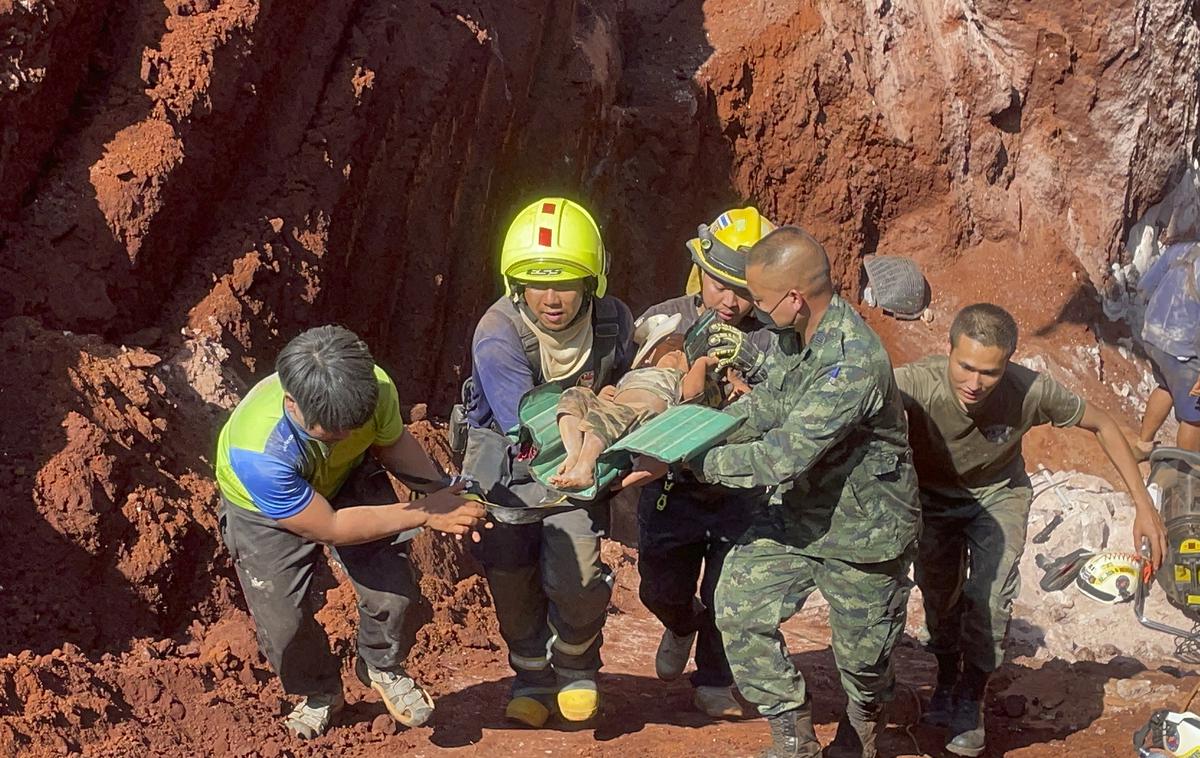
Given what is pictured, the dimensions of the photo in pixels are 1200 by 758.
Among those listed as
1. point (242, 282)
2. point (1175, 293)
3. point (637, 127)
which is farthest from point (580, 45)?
point (1175, 293)

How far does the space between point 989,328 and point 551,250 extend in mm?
1756

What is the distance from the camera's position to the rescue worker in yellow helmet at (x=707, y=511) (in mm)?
5242

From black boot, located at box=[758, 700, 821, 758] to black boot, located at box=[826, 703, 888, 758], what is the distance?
200mm

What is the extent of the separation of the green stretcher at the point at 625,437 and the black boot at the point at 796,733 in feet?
3.68

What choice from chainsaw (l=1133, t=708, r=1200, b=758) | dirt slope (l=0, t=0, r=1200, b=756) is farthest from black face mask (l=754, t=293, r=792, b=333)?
chainsaw (l=1133, t=708, r=1200, b=758)

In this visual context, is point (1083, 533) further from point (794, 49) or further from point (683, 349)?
point (683, 349)

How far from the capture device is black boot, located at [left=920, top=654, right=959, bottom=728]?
5.76 metres

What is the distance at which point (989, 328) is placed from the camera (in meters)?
4.96

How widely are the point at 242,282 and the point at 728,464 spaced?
359 centimetres

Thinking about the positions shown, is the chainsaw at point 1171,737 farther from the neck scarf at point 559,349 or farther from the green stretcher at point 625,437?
the neck scarf at point 559,349

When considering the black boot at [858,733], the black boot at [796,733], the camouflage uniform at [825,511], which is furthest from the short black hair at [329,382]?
the black boot at [858,733]

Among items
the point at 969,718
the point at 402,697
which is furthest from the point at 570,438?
the point at 969,718

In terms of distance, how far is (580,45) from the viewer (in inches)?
387

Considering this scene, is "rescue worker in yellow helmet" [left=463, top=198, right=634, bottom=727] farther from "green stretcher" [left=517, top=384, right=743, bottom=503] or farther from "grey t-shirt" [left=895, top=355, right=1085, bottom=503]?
"grey t-shirt" [left=895, top=355, right=1085, bottom=503]
